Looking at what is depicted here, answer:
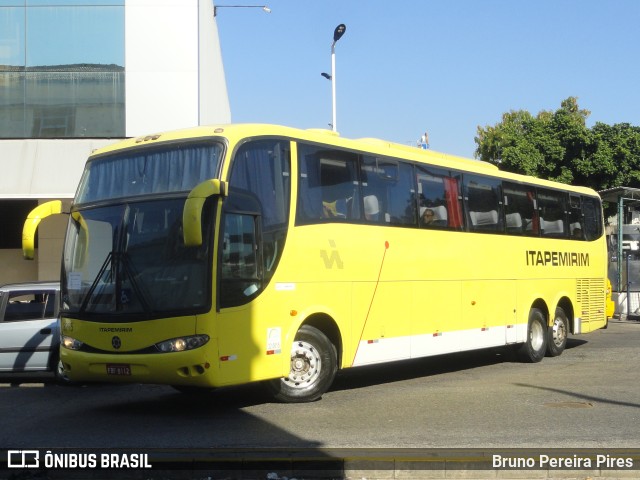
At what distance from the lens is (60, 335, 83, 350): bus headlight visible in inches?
415

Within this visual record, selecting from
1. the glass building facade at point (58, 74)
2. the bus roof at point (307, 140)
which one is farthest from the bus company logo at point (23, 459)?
the glass building facade at point (58, 74)

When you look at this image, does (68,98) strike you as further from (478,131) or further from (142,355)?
(478,131)

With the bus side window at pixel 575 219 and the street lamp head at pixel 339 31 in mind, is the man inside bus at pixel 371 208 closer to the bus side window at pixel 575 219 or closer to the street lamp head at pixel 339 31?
the bus side window at pixel 575 219

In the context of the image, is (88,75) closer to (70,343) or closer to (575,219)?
(575,219)

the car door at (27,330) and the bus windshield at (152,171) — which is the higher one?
the bus windshield at (152,171)

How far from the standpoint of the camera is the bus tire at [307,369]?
1127 centimetres

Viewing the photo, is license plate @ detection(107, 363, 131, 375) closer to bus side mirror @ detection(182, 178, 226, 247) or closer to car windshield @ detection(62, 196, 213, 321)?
car windshield @ detection(62, 196, 213, 321)

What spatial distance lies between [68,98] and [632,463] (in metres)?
20.5

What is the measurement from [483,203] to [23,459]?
10.1 m

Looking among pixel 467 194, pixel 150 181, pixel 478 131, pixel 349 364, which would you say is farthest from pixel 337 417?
pixel 478 131

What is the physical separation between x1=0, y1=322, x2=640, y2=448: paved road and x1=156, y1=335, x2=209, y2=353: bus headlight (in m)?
0.87

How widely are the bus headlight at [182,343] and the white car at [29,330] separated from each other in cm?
462

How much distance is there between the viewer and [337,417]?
1027cm

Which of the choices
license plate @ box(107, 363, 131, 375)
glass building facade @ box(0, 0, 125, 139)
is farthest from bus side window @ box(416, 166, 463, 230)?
glass building facade @ box(0, 0, 125, 139)
